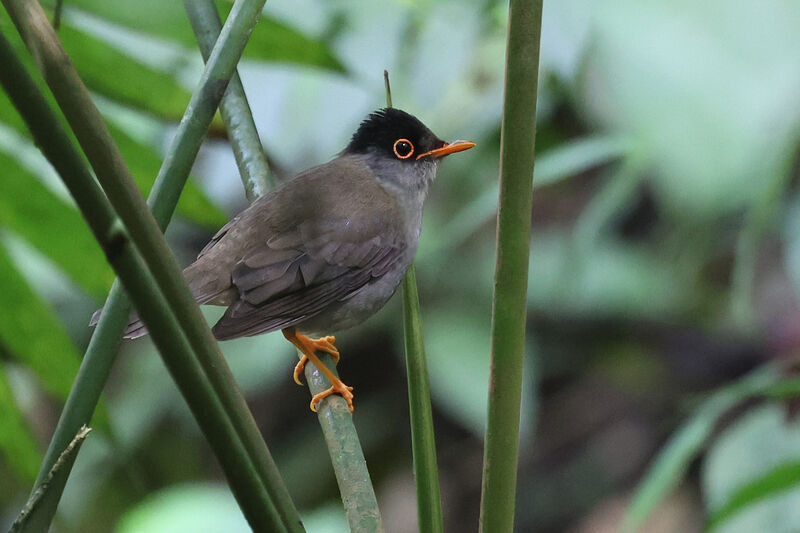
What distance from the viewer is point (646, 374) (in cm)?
483

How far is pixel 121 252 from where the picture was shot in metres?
0.81

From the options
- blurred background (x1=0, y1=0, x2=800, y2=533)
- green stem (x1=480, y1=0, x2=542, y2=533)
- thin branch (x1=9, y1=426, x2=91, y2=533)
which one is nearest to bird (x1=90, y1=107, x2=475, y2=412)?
blurred background (x1=0, y1=0, x2=800, y2=533)

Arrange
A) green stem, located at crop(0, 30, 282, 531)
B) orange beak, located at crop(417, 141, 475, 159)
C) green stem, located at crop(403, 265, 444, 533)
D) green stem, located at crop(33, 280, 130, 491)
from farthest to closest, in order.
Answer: orange beak, located at crop(417, 141, 475, 159)
green stem, located at crop(403, 265, 444, 533)
green stem, located at crop(33, 280, 130, 491)
green stem, located at crop(0, 30, 282, 531)

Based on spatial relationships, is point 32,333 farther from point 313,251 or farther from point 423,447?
point 313,251

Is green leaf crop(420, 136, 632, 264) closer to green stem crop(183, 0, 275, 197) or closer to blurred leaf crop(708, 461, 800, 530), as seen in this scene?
green stem crop(183, 0, 275, 197)

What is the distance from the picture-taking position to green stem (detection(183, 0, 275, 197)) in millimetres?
1623

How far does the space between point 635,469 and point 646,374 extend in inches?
19.5

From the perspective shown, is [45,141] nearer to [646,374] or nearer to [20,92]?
[20,92]

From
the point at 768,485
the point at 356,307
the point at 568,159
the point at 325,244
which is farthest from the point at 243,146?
the point at 568,159

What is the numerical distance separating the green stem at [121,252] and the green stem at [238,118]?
2.70 feet

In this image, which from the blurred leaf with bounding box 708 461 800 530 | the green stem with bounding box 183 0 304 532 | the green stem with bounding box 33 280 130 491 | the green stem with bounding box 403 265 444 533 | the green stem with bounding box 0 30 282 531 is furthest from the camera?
the blurred leaf with bounding box 708 461 800 530

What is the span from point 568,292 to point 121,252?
378 centimetres

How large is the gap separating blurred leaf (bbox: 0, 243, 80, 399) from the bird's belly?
0.88 m

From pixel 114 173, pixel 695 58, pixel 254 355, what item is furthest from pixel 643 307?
pixel 114 173
